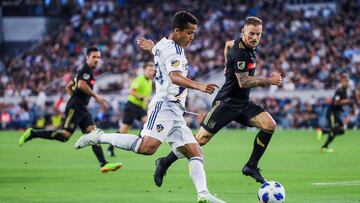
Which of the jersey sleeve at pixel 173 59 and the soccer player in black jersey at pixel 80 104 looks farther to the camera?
the soccer player in black jersey at pixel 80 104

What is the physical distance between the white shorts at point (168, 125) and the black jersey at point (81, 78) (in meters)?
6.62

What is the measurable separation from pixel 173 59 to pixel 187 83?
0.48 metres

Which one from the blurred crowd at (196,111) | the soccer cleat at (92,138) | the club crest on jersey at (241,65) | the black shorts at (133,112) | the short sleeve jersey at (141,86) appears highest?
the club crest on jersey at (241,65)

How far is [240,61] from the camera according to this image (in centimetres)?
1436

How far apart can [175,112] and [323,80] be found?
30283 millimetres

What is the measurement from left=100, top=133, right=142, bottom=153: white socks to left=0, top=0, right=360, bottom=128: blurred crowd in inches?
1117

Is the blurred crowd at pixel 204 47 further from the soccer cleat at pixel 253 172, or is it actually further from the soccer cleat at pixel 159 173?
the soccer cleat at pixel 159 173

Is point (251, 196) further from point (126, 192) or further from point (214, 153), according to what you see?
point (214, 153)

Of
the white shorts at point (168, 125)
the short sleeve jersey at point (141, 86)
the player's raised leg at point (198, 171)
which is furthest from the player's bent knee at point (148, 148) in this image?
the short sleeve jersey at point (141, 86)

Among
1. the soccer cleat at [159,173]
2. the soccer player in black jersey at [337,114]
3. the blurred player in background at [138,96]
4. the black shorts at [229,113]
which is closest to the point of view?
the soccer cleat at [159,173]

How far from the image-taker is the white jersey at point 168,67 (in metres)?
12.0

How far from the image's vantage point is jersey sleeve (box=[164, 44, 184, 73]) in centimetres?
1193

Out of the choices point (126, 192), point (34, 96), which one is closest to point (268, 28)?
point (34, 96)

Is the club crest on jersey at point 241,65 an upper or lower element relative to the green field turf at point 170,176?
upper
